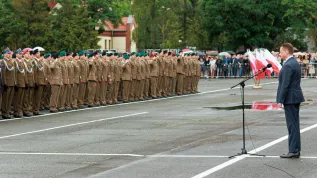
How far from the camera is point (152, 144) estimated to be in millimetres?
15648

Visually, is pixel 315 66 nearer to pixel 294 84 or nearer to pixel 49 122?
pixel 49 122

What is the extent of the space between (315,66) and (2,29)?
29519 millimetres

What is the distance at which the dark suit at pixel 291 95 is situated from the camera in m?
13.5

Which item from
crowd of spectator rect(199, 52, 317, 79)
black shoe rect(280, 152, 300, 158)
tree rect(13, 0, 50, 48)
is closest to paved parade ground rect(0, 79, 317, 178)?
black shoe rect(280, 152, 300, 158)

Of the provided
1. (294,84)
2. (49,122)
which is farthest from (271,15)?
(294,84)

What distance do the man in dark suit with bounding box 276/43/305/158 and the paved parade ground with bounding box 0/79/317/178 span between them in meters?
0.41

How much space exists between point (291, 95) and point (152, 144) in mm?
3241

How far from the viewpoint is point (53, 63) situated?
25.9m

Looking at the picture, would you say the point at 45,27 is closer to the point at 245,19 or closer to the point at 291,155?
the point at 245,19

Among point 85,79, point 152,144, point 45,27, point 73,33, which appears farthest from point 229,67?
point 152,144

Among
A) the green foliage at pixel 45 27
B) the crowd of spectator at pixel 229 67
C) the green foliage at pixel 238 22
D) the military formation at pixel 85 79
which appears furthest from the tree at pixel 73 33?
the military formation at pixel 85 79

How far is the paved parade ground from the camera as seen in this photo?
1218cm

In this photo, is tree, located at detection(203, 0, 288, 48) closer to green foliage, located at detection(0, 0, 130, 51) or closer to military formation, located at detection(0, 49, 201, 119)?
green foliage, located at detection(0, 0, 130, 51)

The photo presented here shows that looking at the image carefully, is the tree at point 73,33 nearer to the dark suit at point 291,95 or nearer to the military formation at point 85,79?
the military formation at point 85,79
